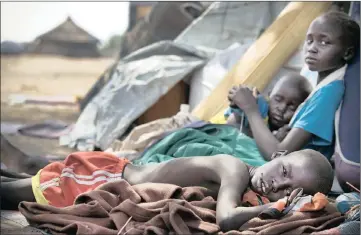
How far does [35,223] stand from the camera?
85.5 inches

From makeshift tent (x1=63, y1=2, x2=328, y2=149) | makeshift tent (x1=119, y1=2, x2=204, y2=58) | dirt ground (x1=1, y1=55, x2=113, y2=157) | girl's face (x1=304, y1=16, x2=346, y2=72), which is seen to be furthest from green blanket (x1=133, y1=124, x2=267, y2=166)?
dirt ground (x1=1, y1=55, x2=113, y2=157)

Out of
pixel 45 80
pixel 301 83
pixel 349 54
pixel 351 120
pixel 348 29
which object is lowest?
pixel 45 80

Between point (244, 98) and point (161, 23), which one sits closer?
point (244, 98)

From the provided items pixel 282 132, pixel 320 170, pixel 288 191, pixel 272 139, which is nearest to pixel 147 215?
pixel 288 191

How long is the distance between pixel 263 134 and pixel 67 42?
→ 3329 mm

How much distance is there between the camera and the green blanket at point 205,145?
278cm

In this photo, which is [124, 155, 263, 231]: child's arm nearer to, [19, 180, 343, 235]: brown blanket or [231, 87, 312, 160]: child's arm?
[19, 180, 343, 235]: brown blanket

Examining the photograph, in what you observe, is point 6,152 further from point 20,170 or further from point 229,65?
point 229,65

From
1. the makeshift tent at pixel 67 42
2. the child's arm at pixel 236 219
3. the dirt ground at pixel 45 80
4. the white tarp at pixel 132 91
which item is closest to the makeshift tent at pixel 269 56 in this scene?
the white tarp at pixel 132 91

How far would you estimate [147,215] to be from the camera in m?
2.12

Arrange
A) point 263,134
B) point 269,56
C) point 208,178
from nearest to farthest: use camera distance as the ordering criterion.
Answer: point 208,178 < point 263,134 < point 269,56

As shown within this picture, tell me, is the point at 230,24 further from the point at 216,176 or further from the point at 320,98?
the point at 216,176

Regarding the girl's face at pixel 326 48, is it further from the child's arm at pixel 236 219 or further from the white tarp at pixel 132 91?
the white tarp at pixel 132 91

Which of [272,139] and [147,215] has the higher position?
[272,139]
